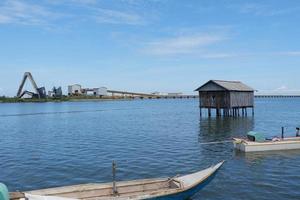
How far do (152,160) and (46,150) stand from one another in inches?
486

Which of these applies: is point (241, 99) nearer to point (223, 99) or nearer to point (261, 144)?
point (223, 99)

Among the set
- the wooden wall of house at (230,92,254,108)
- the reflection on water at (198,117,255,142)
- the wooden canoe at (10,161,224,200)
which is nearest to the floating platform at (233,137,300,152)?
the reflection on water at (198,117,255,142)

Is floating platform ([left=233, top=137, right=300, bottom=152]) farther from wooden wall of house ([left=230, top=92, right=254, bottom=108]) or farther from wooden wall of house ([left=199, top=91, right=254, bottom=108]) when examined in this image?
wooden wall of house ([left=230, top=92, right=254, bottom=108])

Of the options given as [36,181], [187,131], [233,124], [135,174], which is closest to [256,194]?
[135,174]

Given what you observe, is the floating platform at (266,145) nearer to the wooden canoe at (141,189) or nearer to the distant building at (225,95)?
the wooden canoe at (141,189)

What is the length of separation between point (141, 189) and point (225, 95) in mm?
48313

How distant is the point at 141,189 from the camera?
18.8 m

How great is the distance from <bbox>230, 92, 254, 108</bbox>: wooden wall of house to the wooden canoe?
1872 inches

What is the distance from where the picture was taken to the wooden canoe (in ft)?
57.2

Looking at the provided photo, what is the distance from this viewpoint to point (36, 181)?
82.0ft

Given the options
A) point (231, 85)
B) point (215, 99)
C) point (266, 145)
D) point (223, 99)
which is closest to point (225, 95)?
point (223, 99)

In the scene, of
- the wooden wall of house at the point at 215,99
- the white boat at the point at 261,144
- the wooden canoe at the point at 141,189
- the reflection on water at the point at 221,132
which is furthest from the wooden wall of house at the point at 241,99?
the wooden canoe at the point at 141,189

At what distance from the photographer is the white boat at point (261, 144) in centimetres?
3259

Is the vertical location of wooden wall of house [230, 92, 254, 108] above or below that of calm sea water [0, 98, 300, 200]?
above
